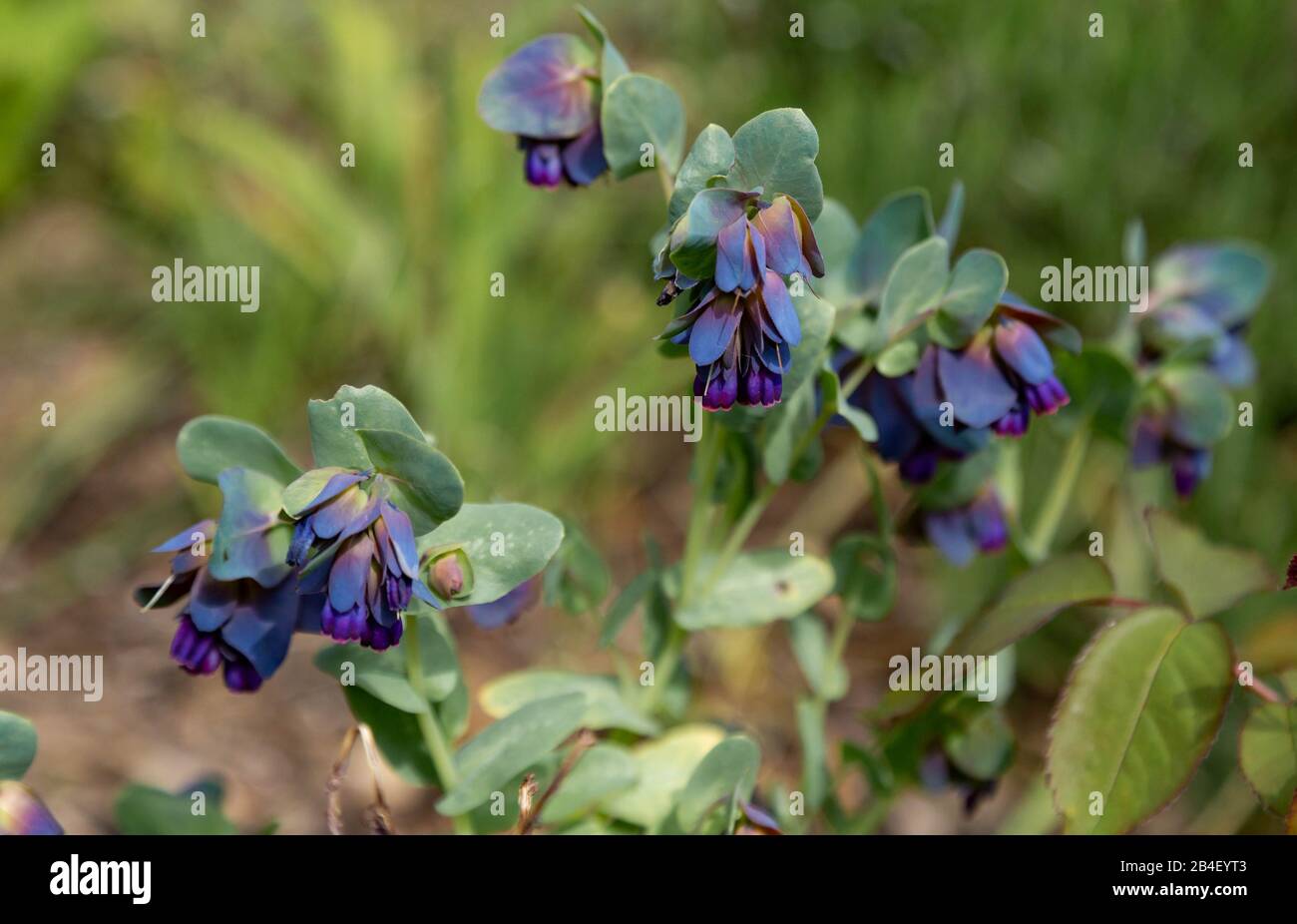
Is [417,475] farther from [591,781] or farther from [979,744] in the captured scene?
[979,744]

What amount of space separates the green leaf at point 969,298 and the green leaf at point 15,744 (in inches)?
18.6

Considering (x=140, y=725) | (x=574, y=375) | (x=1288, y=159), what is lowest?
(x=140, y=725)

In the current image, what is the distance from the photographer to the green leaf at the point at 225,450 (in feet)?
1.88

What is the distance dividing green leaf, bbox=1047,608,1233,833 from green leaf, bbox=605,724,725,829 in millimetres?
187

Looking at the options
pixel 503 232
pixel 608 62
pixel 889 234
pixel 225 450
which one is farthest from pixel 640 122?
pixel 503 232

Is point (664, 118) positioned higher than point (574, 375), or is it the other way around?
point (574, 375)

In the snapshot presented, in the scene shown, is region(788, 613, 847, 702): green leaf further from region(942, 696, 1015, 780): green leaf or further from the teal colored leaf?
the teal colored leaf

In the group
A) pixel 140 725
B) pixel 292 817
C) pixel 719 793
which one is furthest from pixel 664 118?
pixel 140 725

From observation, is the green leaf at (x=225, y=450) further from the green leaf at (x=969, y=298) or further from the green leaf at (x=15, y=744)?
the green leaf at (x=969, y=298)

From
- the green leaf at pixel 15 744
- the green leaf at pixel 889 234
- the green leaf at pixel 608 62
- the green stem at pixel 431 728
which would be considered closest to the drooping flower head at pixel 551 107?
the green leaf at pixel 608 62

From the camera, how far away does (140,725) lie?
4.83 feet

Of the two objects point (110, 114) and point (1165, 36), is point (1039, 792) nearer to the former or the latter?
point (1165, 36)
